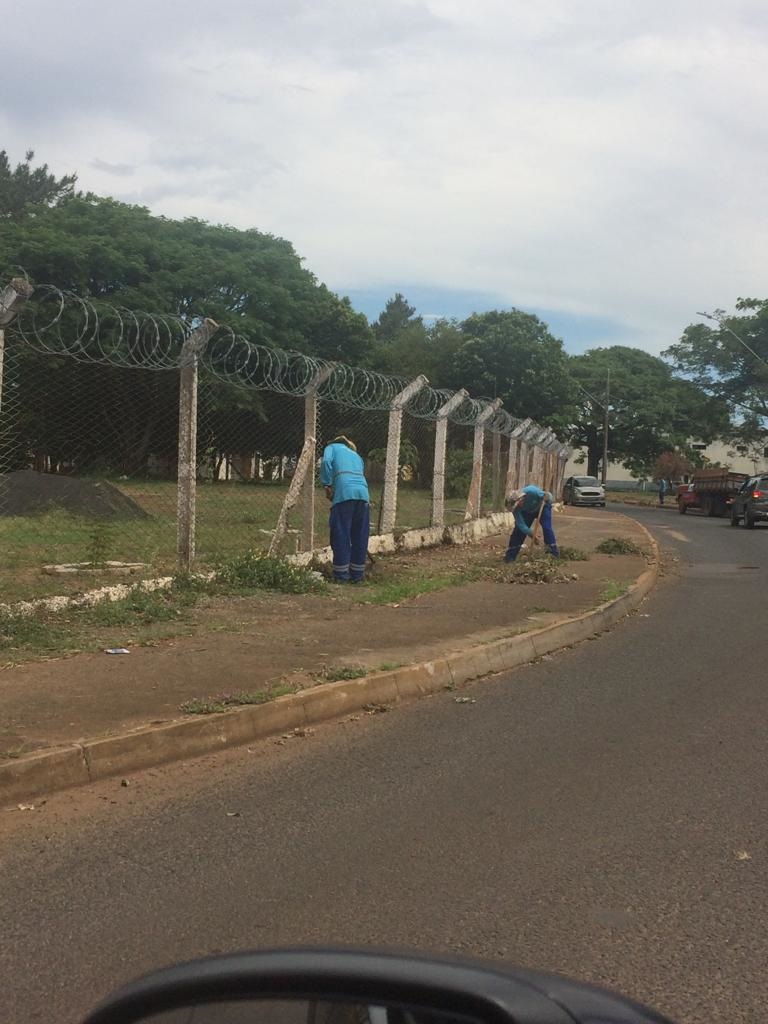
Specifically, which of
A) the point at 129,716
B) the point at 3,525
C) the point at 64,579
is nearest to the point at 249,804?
the point at 129,716

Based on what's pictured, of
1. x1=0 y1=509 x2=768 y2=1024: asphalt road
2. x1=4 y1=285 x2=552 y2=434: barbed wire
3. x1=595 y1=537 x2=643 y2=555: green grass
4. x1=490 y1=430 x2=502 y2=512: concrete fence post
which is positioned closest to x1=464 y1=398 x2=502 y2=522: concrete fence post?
x1=490 y1=430 x2=502 y2=512: concrete fence post

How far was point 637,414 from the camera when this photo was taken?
64.2 meters

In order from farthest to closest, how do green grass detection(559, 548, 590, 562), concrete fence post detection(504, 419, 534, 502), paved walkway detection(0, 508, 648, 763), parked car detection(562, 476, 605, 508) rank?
parked car detection(562, 476, 605, 508) → concrete fence post detection(504, 419, 534, 502) → green grass detection(559, 548, 590, 562) → paved walkway detection(0, 508, 648, 763)

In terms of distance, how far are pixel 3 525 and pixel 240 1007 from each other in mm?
12757

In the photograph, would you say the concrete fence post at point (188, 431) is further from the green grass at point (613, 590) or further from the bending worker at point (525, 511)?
the bending worker at point (525, 511)

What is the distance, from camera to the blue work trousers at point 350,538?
11.1m

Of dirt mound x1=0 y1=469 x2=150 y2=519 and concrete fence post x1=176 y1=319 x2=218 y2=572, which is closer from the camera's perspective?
concrete fence post x1=176 y1=319 x2=218 y2=572

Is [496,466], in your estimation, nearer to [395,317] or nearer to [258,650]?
[258,650]

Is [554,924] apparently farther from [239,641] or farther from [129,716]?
[239,641]

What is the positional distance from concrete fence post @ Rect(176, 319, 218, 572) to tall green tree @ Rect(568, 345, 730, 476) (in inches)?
2081

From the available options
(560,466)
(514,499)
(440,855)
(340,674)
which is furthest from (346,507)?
(560,466)

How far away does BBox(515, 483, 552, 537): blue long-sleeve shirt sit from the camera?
14633 mm

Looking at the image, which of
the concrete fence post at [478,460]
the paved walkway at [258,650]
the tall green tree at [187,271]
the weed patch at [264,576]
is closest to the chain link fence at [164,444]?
the concrete fence post at [478,460]

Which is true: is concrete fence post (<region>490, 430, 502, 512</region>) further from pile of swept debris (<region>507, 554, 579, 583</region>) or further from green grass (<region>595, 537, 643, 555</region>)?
pile of swept debris (<region>507, 554, 579, 583</region>)
